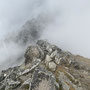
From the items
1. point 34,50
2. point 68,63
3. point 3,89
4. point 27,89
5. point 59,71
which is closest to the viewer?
point 27,89

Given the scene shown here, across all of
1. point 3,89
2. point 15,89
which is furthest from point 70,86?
point 3,89

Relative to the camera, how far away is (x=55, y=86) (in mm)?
57406

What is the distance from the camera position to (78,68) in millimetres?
105875

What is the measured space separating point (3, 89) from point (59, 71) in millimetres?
23655

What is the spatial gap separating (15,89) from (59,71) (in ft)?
68.3

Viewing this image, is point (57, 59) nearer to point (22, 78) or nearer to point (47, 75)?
point (22, 78)

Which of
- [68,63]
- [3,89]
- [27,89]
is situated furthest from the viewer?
[68,63]

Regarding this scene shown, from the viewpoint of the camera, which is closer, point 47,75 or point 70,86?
point 47,75

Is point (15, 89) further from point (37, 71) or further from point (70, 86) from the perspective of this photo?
point (70, 86)

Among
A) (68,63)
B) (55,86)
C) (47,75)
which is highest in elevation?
(68,63)

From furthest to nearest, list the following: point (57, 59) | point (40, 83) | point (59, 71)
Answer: point (57, 59) → point (59, 71) → point (40, 83)

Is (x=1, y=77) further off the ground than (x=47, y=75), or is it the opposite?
(x=1, y=77)

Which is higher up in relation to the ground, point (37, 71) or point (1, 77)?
point (1, 77)

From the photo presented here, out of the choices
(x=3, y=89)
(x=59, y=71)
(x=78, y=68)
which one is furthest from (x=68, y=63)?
(x=3, y=89)
